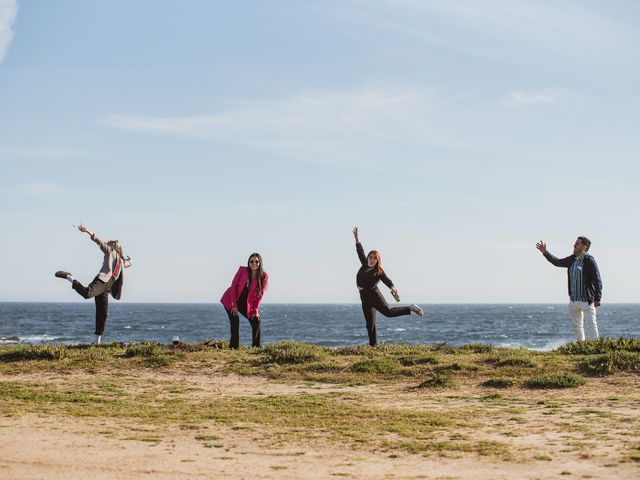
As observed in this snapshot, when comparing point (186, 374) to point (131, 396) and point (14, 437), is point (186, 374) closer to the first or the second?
point (131, 396)

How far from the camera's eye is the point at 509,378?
1201 centimetres

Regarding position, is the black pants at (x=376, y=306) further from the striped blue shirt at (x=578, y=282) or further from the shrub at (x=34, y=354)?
the shrub at (x=34, y=354)

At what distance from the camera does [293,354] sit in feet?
46.5

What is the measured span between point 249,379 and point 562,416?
561cm

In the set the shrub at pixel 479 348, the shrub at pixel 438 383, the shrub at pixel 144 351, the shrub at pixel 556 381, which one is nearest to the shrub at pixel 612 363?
the shrub at pixel 556 381

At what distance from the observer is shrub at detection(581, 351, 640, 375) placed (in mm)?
12344

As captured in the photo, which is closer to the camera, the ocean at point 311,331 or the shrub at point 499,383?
the shrub at point 499,383

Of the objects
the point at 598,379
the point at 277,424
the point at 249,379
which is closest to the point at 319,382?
the point at 249,379

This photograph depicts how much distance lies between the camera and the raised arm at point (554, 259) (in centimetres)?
1508

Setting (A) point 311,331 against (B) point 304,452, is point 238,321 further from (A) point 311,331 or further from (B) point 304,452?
(A) point 311,331

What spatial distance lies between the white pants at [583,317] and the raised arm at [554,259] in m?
0.82

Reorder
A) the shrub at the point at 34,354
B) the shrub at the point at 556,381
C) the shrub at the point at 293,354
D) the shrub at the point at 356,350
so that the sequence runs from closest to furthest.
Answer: the shrub at the point at 556,381
the shrub at the point at 293,354
the shrub at the point at 34,354
the shrub at the point at 356,350

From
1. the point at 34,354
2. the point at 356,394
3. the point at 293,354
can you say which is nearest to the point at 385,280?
the point at 293,354

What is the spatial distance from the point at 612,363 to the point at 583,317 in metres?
3.01
